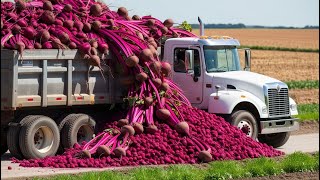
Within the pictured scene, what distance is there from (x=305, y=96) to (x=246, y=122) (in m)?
18.4

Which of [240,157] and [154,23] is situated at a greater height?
[154,23]

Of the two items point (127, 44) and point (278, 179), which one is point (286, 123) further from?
point (278, 179)

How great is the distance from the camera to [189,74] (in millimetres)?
20297

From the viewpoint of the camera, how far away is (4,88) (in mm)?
17156

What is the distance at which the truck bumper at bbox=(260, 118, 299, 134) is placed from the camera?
20016 millimetres

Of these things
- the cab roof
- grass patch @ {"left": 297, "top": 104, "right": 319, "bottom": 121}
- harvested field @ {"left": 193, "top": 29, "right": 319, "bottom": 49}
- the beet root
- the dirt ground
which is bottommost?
the beet root

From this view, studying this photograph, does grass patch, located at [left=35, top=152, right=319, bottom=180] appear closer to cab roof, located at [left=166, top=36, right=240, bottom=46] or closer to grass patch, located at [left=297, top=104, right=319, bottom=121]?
cab roof, located at [left=166, top=36, right=240, bottom=46]

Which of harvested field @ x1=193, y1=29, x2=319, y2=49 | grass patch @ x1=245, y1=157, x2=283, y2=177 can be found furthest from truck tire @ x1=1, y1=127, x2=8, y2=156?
harvested field @ x1=193, y1=29, x2=319, y2=49

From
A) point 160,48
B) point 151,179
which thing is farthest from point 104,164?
point 160,48

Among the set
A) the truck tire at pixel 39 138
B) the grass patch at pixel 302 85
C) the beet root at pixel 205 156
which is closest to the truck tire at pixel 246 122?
the beet root at pixel 205 156

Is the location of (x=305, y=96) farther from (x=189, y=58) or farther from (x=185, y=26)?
(x=189, y=58)

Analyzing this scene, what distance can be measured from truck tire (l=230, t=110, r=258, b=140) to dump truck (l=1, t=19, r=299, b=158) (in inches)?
0.8

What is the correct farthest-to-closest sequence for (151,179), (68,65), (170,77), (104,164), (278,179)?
(170,77) → (68,65) → (104,164) → (278,179) → (151,179)

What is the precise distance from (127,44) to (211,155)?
3.16 metres
